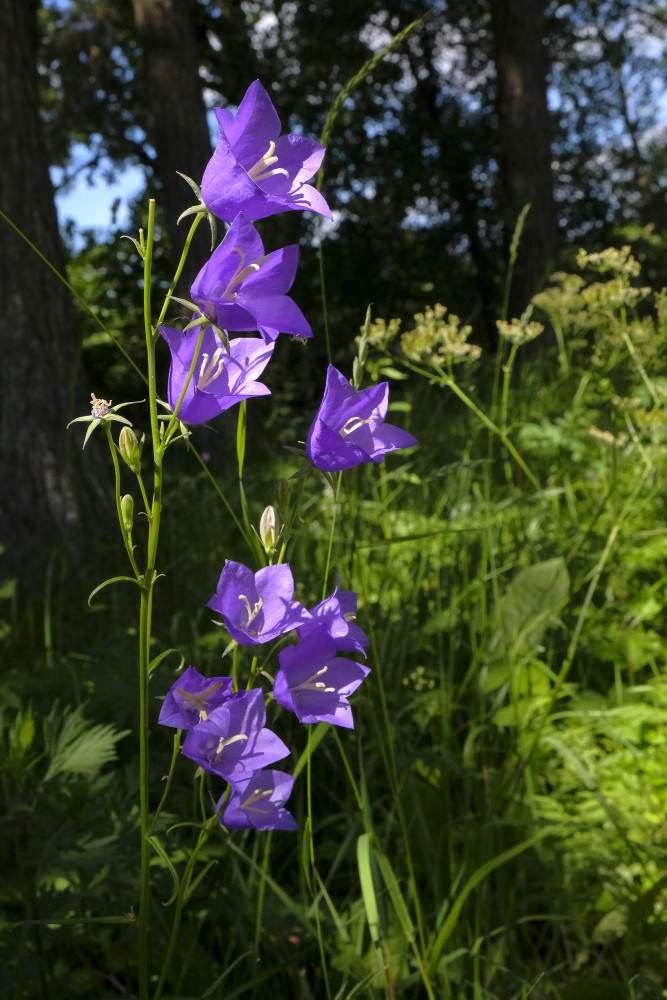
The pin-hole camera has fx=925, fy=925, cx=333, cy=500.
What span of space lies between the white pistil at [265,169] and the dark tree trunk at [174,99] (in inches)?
237

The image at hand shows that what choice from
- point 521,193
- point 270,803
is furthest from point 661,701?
point 521,193

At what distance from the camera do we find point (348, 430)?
2.98 feet

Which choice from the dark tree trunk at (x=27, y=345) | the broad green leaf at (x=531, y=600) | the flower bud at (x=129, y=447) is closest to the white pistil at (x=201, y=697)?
the flower bud at (x=129, y=447)

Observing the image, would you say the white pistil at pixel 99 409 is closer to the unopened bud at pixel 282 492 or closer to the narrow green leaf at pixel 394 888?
the unopened bud at pixel 282 492

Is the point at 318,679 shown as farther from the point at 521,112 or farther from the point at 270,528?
the point at 521,112

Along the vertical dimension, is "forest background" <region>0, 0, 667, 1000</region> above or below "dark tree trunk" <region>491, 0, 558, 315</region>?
below

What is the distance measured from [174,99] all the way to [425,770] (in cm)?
637

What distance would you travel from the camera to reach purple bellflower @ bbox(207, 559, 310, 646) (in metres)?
0.82

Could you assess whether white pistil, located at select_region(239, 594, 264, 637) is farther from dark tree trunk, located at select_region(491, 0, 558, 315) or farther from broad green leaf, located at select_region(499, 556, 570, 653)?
dark tree trunk, located at select_region(491, 0, 558, 315)

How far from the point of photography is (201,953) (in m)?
1.47

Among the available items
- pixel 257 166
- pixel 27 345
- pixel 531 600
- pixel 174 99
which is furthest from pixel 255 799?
pixel 174 99

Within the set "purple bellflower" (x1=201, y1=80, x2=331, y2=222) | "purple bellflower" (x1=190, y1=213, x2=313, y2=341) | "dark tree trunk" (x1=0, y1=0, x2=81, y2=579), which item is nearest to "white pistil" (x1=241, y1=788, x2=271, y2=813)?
"purple bellflower" (x1=190, y1=213, x2=313, y2=341)

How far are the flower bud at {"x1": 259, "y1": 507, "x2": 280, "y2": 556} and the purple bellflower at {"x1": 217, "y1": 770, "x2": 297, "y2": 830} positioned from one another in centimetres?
22

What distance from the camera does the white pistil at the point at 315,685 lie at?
0.87 meters
